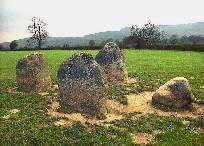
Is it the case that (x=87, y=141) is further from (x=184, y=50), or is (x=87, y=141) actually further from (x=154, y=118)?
(x=184, y=50)

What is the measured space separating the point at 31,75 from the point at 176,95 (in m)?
8.19

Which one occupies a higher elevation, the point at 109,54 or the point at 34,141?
the point at 109,54

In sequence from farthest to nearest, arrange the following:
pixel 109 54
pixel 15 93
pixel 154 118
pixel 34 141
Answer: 1. pixel 109 54
2. pixel 15 93
3. pixel 154 118
4. pixel 34 141

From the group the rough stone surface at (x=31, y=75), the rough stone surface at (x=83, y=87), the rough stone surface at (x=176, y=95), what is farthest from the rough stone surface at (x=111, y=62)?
the rough stone surface at (x=83, y=87)

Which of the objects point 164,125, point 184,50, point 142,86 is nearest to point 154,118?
point 164,125

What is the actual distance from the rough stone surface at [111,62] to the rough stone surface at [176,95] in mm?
7100

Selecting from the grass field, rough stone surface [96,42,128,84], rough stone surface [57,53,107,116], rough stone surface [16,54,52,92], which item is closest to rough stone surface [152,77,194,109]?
the grass field

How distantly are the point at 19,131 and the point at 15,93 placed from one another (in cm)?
722

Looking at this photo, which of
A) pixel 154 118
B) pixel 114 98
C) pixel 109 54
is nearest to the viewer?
pixel 154 118

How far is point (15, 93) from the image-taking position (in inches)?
921

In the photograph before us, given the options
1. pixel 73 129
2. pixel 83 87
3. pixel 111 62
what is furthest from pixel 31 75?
pixel 73 129

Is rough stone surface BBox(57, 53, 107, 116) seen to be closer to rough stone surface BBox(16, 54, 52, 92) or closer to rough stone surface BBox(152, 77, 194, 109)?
rough stone surface BBox(152, 77, 194, 109)

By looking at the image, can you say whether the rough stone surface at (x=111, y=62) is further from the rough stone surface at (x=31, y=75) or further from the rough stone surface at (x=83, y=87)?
the rough stone surface at (x=83, y=87)

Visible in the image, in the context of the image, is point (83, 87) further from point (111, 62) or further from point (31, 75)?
point (111, 62)
